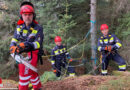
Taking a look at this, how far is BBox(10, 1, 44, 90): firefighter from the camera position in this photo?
11.4 feet

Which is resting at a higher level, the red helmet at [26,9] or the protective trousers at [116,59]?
the red helmet at [26,9]

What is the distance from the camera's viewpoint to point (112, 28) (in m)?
9.51

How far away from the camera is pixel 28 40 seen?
3646mm

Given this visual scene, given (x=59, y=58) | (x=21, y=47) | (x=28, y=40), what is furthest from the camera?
(x=59, y=58)

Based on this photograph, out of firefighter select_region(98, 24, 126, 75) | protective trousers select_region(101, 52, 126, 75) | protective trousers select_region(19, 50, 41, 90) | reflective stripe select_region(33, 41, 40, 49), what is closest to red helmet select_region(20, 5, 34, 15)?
reflective stripe select_region(33, 41, 40, 49)

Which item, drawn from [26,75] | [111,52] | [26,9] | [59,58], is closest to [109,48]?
[111,52]

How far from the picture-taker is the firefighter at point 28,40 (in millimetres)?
3473

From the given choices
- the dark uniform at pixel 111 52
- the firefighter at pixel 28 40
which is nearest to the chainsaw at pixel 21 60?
the firefighter at pixel 28 40

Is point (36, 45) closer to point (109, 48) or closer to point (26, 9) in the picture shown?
point (26, 9)

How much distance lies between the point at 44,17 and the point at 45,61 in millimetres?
6511

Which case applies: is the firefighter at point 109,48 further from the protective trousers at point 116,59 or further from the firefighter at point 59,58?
the firefighter at point 59,58

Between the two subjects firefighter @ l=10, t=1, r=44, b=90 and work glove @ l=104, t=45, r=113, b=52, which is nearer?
firefighter @ l=10, t=1, r=44, b=90

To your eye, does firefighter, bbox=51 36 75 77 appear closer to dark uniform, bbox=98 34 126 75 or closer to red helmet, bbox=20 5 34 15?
dark uniform, bbox=98 34 126 75

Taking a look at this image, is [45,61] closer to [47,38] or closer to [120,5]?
[47,38]
